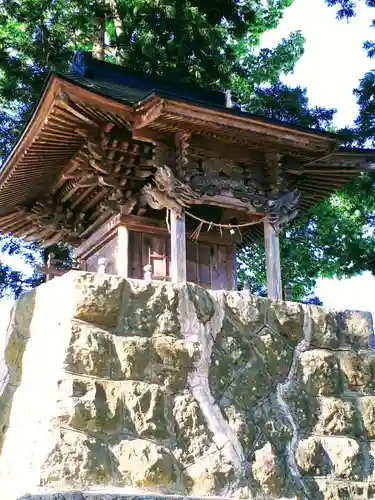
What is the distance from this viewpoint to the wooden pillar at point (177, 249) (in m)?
8.33

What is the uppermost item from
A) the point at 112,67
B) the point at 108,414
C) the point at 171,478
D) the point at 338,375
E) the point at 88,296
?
the point at 112,67

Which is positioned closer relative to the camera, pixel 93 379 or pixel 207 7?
pixel 93 379

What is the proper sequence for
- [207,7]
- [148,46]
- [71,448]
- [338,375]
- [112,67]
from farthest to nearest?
[207,7], [148,46], [112,67], [338,375], [71,448]

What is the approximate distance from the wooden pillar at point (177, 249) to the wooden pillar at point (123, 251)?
1.01m

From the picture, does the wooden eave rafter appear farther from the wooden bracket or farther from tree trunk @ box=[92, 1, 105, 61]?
tree trunk @ box=[92, 1, 105, 61]

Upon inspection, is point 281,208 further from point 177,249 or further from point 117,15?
point 117,15

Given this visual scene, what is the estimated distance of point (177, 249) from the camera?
8.46 meters

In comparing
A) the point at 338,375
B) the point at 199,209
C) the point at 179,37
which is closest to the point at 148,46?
the point at 179,37

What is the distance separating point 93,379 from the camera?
4.54 m

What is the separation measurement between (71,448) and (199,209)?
Answer: 619 cm

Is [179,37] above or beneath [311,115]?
above

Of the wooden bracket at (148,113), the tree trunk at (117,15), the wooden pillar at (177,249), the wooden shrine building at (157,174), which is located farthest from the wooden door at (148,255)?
the tree trunk at (117,15)

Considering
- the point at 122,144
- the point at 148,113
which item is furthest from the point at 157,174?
the point at 148,113

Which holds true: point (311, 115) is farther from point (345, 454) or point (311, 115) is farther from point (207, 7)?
point (345, 454)
